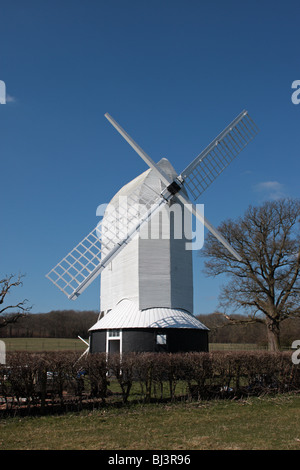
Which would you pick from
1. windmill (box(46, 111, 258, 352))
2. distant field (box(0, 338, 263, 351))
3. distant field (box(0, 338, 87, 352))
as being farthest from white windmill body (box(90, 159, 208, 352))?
distant field (box(0, 338, 87, 352))

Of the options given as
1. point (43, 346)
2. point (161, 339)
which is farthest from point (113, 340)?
point (43, 346)

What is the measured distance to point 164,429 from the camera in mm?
9016

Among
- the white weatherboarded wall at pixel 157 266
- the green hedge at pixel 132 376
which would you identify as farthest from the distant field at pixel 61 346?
the green hedge at pixel 132 376

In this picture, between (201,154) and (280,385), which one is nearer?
(280,385)

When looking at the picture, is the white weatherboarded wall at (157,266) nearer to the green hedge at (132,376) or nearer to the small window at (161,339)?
the small window at (161,339)

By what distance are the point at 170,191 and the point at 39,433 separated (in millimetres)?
12324

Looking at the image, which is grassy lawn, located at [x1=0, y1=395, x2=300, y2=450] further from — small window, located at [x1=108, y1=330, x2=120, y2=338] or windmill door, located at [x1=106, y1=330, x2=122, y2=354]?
small window, located at [x1=108, y1=330, x2=120, y2=338]

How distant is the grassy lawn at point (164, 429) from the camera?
7.61m

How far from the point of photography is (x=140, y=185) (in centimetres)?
2084
